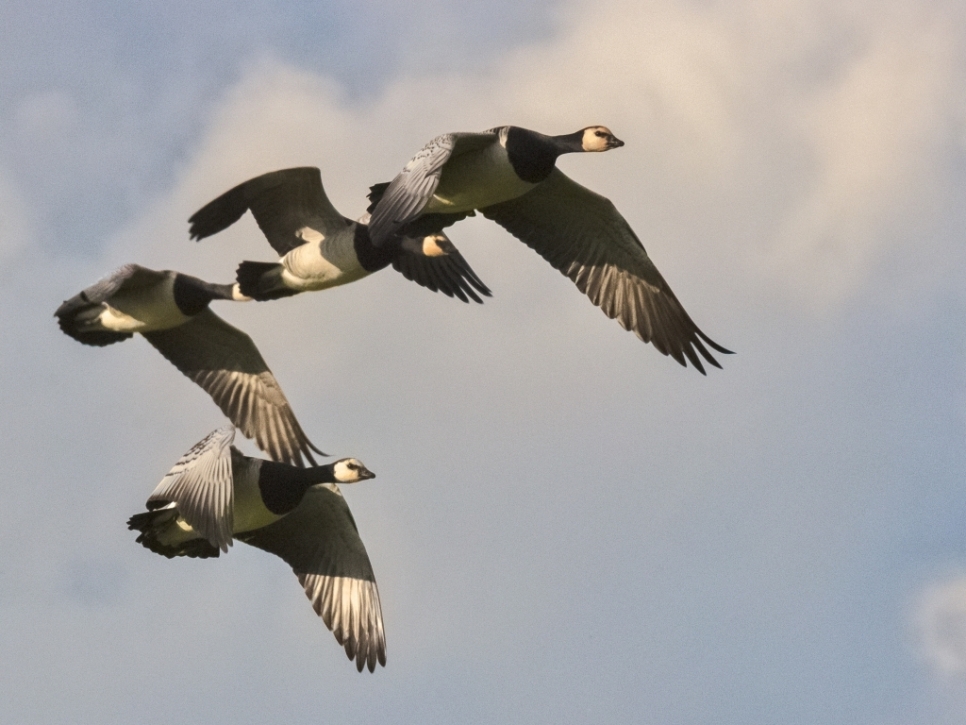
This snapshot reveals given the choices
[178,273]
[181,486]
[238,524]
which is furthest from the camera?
[178,273]

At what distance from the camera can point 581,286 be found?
18828 mm

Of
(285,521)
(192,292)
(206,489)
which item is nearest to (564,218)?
(192,292)

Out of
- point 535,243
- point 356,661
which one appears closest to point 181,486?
point 356,661

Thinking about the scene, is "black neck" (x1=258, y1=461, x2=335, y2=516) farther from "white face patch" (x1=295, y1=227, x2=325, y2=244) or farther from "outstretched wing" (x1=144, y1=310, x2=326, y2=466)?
"white face patch" (x1=295, y1=227, x2=325, y2=244)

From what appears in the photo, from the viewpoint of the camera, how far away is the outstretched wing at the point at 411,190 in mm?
15406

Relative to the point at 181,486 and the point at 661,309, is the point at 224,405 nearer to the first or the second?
the point at 181,486

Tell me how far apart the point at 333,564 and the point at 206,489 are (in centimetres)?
249

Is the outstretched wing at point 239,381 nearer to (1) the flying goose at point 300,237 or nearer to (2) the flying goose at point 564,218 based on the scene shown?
(1) the flying goose at point 300,237

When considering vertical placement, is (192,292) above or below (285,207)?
below

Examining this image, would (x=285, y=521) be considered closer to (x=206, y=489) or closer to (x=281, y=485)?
(x=281, y=485)

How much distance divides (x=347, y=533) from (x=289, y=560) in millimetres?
659

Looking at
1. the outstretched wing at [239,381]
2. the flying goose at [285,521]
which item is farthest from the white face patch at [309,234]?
the flying goose at [285,521]

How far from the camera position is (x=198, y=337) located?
19062mm

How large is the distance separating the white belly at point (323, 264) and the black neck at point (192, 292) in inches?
31.5
